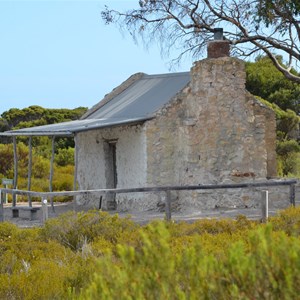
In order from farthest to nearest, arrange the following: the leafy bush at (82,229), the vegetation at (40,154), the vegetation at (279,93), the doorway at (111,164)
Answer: the vegetation at (279,93) < the vegetation at (40,154) < the doorway at (111,164) < the leafy bush at (82,229)

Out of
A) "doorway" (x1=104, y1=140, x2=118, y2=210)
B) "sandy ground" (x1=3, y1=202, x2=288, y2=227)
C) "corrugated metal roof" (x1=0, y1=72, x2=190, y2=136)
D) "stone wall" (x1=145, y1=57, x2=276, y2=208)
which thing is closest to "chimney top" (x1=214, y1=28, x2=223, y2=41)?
"stone wall" (x1=145, y1=57, x2=276, y2=208)

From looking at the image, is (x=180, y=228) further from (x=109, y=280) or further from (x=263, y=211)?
(x=109, y=280)

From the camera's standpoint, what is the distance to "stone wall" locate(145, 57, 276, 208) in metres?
17.5

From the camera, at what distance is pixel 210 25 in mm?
21906

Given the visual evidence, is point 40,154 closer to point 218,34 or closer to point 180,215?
point 218,34

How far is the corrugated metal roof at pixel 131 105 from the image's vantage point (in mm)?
18156

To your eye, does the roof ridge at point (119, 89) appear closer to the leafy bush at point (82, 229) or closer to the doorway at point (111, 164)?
the doorway at point (111, 164)

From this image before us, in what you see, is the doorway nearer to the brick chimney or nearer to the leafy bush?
the brick chimney

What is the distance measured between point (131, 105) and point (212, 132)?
119 inches

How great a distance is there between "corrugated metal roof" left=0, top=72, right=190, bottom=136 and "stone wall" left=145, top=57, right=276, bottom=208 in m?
0.58

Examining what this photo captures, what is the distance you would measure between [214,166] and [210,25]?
587 centimetres

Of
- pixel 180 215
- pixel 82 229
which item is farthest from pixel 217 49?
pixel 82 229

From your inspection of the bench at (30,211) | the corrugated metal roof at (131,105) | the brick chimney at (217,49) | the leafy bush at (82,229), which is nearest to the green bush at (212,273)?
the leafy bush at (82,229)

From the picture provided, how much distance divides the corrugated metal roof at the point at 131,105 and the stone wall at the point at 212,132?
1.91 ft
